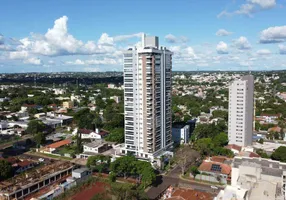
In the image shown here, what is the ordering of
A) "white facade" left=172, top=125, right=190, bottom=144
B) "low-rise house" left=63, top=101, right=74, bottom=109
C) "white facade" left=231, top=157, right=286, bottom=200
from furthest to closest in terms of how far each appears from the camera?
"low-rise house" left=63, top=101, right=74, bottom=109 < "white facade" left=172, top=125, right=190, bottom=144 < "white facade" left=231, top=157, right=286, bottom=200

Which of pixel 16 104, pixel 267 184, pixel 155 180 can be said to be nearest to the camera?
pixel 267 184

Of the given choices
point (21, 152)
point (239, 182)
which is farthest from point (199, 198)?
point (21, 152)

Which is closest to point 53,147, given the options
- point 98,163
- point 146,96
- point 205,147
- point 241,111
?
point 98,163

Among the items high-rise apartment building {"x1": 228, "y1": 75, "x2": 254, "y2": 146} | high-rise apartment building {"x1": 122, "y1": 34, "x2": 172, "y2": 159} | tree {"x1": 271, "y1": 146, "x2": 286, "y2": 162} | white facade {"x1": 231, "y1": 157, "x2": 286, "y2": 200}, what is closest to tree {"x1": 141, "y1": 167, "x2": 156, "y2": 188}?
high-rise apartment building {"x1": 122, "y1": 34, "x2": 172, "y2": 159}

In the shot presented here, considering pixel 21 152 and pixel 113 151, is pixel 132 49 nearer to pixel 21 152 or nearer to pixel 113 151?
pixel 113 151

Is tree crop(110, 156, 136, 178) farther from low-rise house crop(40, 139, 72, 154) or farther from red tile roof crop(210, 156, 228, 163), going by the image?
low-rise house crop(40, 139, 72, 154)

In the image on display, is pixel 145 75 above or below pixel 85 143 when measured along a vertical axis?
above
